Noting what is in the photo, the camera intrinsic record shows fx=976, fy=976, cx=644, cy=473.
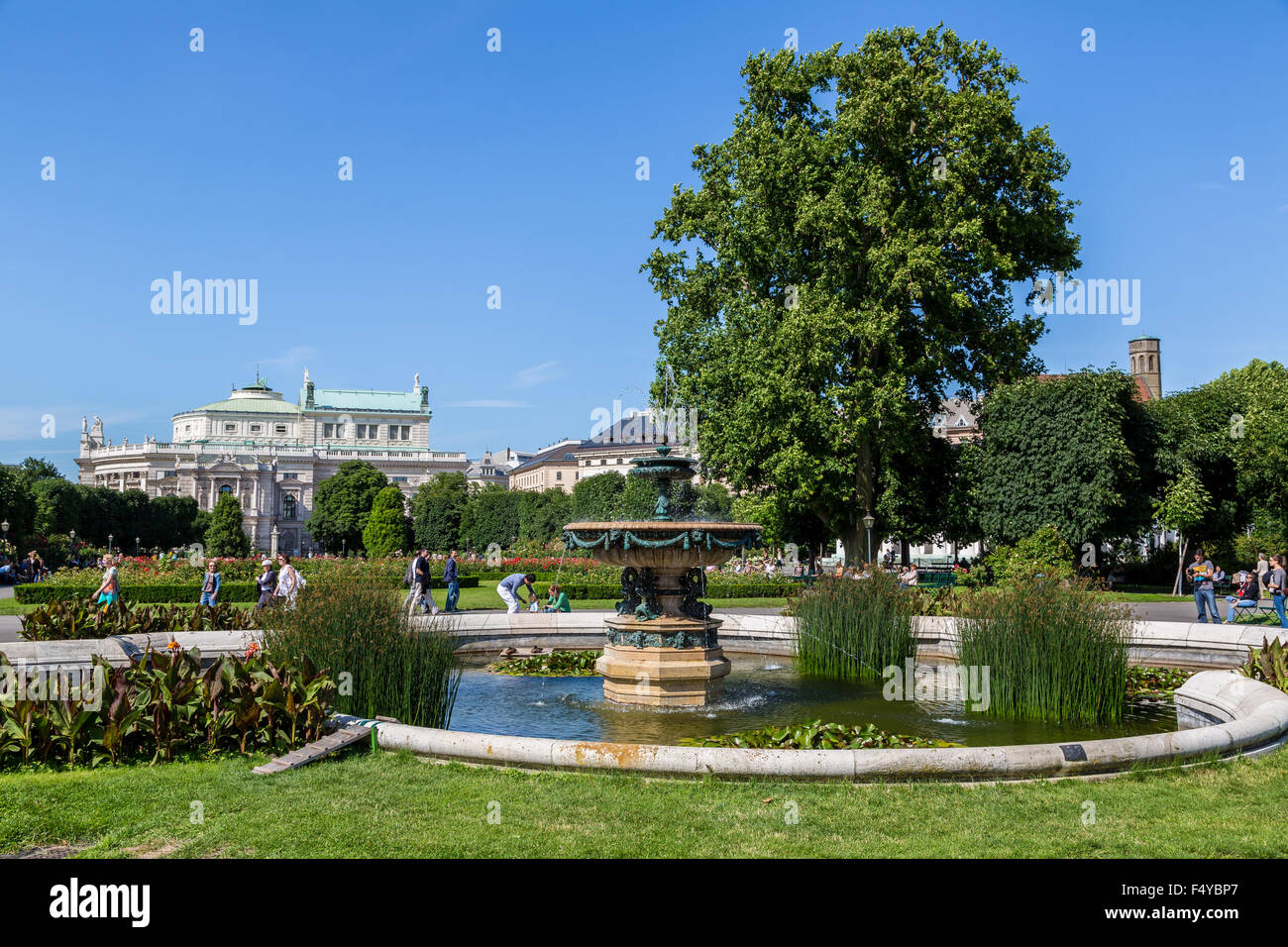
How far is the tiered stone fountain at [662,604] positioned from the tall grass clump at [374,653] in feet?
9.58

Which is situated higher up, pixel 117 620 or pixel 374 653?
pixel 374 653

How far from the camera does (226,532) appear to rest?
274 feet

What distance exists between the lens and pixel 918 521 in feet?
99.3

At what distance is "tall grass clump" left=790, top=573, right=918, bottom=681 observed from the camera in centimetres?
1238

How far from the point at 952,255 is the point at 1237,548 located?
24030 mm

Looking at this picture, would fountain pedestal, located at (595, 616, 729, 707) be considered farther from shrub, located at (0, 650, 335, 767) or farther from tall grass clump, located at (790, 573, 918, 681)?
shrub, located at (0, 650, 335, 767)

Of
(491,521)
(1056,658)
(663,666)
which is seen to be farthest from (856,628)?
(491,521)

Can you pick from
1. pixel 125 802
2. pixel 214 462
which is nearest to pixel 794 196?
pixel 125 802

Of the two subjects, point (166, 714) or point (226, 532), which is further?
point (226, 532)

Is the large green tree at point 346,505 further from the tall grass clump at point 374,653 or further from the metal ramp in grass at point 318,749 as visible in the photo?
the metal ramp in grass at point 318,749

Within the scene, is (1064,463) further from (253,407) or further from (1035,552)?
(253,407)

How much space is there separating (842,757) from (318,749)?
3.84 m

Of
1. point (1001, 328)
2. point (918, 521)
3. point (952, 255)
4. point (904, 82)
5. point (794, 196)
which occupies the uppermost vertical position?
point (904, 82)
